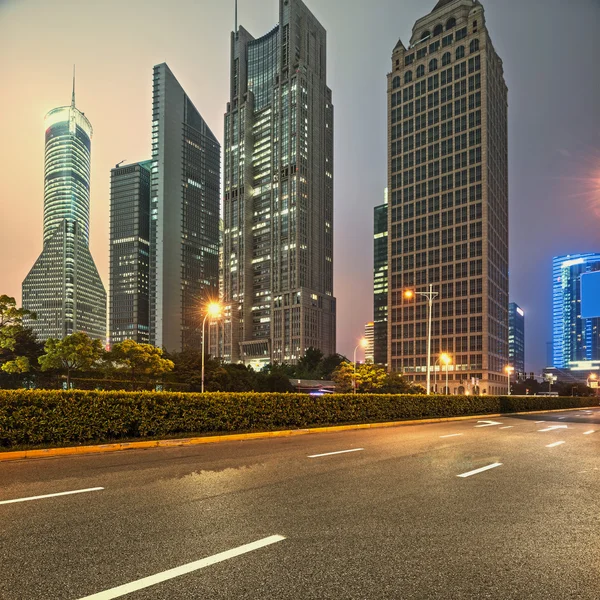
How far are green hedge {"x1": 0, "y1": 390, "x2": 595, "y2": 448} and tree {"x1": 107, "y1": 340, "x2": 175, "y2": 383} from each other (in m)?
45.1

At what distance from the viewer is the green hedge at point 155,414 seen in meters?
13.4

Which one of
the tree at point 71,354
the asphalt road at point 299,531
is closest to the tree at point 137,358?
the tree at point 71,354

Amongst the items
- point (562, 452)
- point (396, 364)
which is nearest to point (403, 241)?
point (396, 364)

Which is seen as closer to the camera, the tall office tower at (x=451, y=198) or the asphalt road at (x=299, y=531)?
the asphalt road at (x=299, y=531)

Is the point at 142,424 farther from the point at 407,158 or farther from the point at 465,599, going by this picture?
the point at 407,158

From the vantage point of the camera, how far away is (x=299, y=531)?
5781 mm

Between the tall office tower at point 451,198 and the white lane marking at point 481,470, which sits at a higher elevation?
the tall office tower at point 451,198

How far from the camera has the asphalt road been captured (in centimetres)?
426

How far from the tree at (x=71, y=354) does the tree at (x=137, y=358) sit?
17.3 feet

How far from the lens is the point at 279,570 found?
4.54 m

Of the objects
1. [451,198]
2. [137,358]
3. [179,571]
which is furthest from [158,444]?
[451,198]

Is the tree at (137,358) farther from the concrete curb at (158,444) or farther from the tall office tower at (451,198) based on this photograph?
the tall office tower at (451,198)

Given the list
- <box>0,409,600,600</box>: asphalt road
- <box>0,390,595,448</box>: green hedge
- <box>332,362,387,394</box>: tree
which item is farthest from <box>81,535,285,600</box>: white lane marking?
<box>332,362,387,394</box>: tree

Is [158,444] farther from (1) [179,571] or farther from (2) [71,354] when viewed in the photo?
(2) [71,354]
